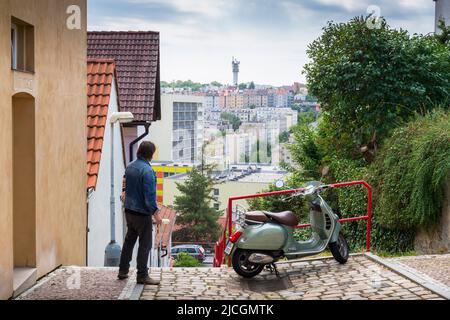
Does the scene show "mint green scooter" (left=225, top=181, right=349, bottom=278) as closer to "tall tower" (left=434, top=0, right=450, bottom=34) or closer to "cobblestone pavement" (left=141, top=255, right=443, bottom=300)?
"cobblestone pavement" (left=141, top=255, right=443, bottom=300)

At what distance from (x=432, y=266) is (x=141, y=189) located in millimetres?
3876

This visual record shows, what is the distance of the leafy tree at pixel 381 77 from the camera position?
19.3 metres

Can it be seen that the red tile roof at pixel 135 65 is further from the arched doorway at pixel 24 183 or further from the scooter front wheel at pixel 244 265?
the scooter front wheel at pixel 244 265

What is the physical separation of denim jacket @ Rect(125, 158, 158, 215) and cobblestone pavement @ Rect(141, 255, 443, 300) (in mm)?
944

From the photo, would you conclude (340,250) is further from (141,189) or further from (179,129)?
(179,129)

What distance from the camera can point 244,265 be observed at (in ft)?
33.0

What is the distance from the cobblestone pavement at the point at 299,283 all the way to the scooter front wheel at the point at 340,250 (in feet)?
0.28

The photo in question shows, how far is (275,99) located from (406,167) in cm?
5683

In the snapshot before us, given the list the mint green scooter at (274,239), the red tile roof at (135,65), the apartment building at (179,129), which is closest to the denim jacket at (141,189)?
the mint green scooter at (274,239)

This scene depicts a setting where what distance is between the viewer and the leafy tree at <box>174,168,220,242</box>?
62.7 m

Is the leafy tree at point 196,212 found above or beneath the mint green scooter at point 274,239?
beneath

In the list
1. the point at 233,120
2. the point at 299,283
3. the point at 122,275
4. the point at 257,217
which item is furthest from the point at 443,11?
the point at 233,120
